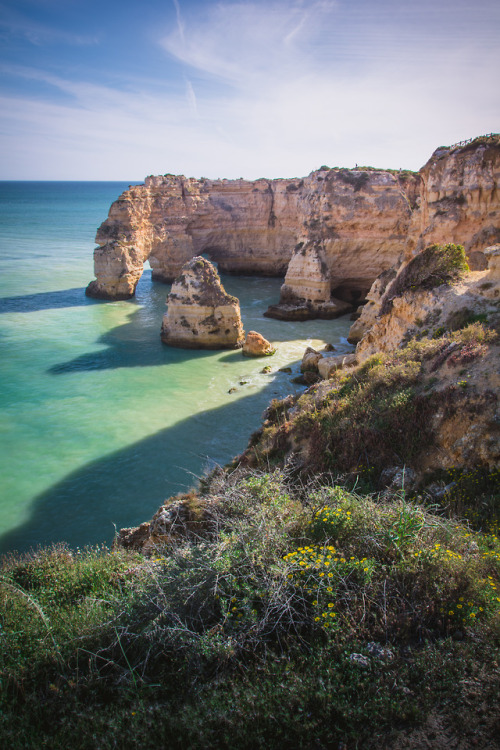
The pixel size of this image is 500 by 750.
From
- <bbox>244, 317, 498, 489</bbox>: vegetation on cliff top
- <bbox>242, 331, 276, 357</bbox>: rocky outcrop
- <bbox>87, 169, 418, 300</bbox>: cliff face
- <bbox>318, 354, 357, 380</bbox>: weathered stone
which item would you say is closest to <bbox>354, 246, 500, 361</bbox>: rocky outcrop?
<bbox>244, 317, 498, 489</bbox>: vegetation on cliff top

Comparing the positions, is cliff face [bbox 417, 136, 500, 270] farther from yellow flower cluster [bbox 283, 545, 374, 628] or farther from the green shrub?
yellow flower cluster [bbox 283, 545, 374, 628]

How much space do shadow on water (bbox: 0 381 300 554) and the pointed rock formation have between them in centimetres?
1470

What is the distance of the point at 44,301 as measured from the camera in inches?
1348

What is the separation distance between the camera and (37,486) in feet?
40.8

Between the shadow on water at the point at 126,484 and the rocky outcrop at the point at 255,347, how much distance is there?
22.7 feet

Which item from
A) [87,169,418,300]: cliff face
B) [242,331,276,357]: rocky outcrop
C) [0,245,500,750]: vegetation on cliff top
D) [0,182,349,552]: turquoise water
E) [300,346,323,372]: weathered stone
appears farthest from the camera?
[87,169,418,300]: cliff face

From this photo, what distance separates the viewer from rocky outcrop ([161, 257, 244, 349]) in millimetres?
23922

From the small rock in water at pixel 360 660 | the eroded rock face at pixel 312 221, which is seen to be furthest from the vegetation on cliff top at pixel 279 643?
the eroded rock face at pixel 312 221

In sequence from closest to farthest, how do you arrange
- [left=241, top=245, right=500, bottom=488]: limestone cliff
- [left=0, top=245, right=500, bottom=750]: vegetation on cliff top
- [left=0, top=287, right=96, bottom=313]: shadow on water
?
[left=0, top=245, right=500, bottom=750]: vegetation on cliff top, [left=241, top=245, right=500, bottom=488]: limestone cliff, [left=0, top=287, right=96, bottom=313]: shadow on water

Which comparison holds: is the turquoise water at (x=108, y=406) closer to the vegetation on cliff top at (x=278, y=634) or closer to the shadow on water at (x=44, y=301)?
the shadow on water at (x=44, y=301)

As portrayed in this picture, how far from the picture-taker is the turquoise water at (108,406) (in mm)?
11648

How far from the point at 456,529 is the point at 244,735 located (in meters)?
3.28

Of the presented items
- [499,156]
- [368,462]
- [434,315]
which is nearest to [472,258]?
[499,156]

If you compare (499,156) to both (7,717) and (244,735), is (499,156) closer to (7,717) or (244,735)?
(244,735)
